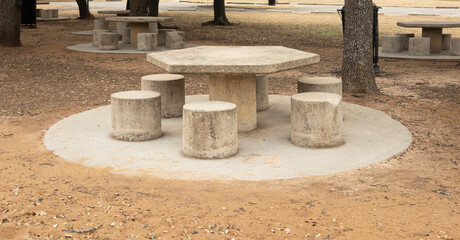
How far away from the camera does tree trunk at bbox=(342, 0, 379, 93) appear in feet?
34.7

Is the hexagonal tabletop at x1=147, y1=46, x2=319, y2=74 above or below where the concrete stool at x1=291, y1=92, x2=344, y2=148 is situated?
above

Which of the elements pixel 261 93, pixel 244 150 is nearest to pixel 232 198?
pixel 244 150

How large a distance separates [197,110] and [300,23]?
65.0 ft

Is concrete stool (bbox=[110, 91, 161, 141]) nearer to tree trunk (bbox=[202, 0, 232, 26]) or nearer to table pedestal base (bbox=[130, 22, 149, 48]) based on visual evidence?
table pedestal base (bbox=[130, 22, 149, 48])

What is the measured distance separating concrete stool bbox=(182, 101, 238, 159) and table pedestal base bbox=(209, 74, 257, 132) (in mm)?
1011

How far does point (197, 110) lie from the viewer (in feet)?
20.7

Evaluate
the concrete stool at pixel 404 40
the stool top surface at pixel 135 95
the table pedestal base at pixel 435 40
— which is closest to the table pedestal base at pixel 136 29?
the concrete stool at pixel 404 40

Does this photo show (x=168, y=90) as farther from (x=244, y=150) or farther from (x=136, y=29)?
(x=136, y=29)

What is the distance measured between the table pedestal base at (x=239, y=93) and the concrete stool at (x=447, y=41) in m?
10.6

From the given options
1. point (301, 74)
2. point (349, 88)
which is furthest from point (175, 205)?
point (301, 74)

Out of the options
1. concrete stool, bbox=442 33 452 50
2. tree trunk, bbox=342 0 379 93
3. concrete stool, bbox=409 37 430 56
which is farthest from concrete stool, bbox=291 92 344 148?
concrete stool, bbox=442 33 452 50

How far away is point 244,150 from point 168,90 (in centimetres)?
191

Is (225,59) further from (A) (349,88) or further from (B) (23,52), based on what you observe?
(B) (23,52)

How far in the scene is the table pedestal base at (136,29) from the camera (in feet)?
57.3
